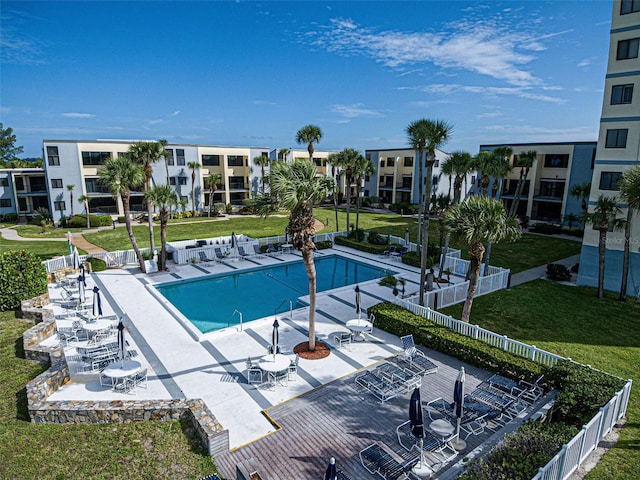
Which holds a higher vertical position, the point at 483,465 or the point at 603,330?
the point at 483,465

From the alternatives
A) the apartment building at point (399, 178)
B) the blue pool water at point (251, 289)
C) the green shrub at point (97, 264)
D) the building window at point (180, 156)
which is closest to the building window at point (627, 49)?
the blue pool water at point (251, 289)

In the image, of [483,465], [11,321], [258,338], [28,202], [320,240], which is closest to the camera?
[483,465]

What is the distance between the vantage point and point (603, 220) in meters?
20.1

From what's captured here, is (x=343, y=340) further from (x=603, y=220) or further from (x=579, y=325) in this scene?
(x=603, y=220)

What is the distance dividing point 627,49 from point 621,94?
92.2 inches

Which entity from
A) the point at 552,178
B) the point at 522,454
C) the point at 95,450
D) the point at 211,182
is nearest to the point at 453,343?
the point at 522,454

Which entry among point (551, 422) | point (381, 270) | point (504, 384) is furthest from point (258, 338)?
point (381, 270)

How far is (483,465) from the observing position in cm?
748

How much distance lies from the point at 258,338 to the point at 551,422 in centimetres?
1025

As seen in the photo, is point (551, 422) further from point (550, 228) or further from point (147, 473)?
point (550, 228)

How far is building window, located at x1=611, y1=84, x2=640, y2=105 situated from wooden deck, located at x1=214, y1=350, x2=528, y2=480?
1863 centimetres

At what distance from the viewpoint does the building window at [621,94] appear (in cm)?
2050

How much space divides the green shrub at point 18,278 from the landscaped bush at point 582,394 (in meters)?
21.9

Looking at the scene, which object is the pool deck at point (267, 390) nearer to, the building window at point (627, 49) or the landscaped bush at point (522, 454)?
the landscaped bush at point (522, 454)
